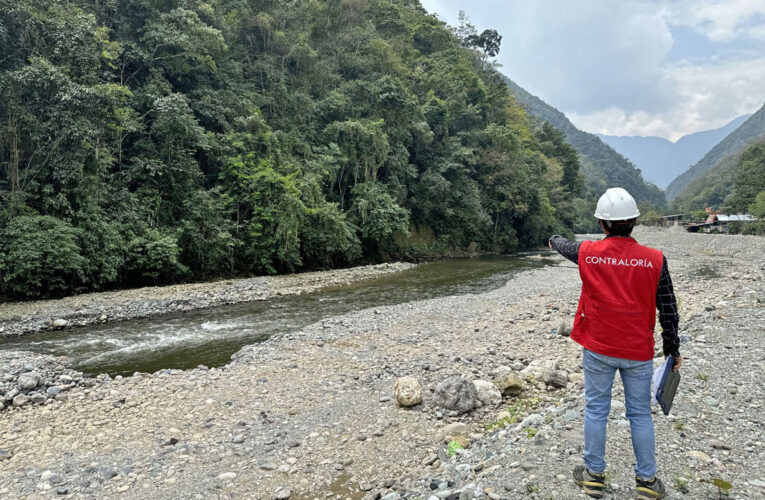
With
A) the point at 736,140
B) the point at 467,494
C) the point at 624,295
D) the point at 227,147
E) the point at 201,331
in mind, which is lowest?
the point at 201,331

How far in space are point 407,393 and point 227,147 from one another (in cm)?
1742

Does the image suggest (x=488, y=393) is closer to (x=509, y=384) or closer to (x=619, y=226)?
(x=509, y=384)

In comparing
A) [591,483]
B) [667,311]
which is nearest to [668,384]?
[667,311]

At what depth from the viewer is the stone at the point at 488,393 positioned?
550cm

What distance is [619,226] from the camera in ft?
9.21

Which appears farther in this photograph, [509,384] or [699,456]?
[509,384]

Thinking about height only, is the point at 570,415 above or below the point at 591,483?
below

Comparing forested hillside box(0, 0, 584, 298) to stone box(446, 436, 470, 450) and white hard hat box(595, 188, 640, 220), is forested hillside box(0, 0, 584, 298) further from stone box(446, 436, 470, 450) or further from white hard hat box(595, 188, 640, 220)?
white hard hat box(595, 188, 640, 220)

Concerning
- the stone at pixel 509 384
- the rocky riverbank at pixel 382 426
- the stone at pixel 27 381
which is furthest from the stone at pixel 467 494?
the stone at pixel 27 381

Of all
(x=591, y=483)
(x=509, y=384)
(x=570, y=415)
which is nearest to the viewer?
(x=591, y=483)

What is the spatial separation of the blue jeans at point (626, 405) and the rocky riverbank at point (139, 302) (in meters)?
12.9

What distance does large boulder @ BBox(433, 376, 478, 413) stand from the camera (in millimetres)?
5332

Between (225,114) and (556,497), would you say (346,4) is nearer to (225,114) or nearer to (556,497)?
(225,114)

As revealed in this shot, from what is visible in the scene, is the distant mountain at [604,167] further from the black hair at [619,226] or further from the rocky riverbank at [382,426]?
the black hair at [619,226]
